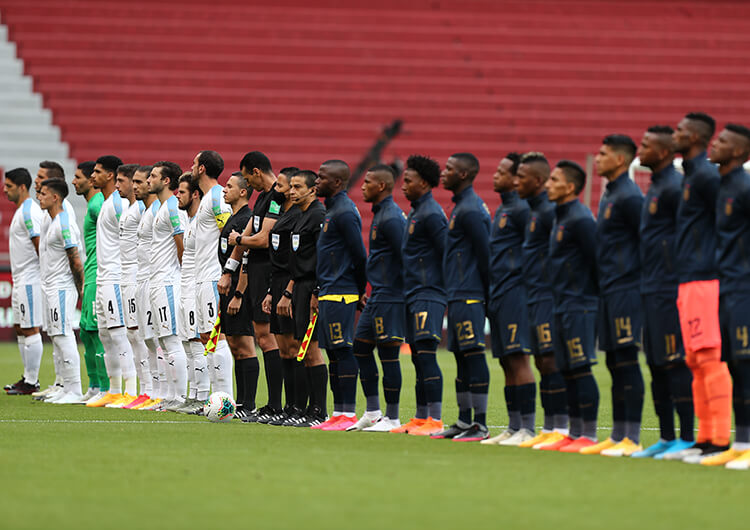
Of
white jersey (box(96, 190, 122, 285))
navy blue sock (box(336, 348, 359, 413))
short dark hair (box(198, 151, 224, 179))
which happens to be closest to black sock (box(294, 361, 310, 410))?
navy blue sock (box(336, 348, 359, 413))

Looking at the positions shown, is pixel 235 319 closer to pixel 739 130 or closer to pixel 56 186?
pixel 56 186

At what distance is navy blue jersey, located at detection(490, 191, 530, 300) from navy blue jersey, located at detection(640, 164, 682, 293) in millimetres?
1126

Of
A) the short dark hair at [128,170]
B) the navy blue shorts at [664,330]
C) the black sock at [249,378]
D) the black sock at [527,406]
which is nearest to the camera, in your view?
the navy blue shorts at [664,330]

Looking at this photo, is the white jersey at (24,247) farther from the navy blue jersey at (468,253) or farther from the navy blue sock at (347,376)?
the navy blue jersey at (468,253)

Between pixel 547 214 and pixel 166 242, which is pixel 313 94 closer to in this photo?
pixel 166 242

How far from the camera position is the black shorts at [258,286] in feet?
35.1

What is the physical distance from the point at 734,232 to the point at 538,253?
160cm

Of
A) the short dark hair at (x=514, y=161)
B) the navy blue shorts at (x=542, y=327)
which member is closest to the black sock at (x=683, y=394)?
the navy blue shorts at (x=542, y=327)

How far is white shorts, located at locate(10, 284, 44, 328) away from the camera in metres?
13.4

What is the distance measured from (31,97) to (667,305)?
69.0 feet

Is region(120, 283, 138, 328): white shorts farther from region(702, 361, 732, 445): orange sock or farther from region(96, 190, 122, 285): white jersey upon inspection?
region(702, 361, 732, 445): orange sock

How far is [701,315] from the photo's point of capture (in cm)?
747

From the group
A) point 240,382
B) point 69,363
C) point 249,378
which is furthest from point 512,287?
point 69,363

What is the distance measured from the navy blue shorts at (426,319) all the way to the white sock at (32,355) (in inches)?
213
